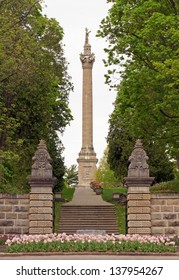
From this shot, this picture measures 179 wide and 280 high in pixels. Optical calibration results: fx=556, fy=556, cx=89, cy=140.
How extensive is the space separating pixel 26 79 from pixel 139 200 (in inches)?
386

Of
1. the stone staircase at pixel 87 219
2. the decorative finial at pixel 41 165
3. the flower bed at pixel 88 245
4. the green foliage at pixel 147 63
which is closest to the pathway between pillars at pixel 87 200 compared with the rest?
the stone staircase at pixel 87 219

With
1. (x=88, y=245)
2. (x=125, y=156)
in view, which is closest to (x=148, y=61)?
(x=88, y=245)

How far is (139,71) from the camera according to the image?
96.2ft

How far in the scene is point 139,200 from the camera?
21891 mm

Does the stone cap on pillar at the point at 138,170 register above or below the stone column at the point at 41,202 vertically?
above

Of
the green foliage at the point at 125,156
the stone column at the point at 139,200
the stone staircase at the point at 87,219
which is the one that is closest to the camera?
the stone column at the point at 139,200

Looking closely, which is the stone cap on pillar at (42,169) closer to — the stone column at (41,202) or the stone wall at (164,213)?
the stone column at (41,202)

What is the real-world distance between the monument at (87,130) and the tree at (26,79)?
20263mm

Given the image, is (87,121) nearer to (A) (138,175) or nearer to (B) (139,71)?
(B) (139,71)

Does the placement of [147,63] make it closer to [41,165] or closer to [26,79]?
[26,79]

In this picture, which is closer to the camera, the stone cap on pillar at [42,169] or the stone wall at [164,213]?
the stone cap on pillar at [42,169]

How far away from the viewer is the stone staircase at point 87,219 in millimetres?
29641
